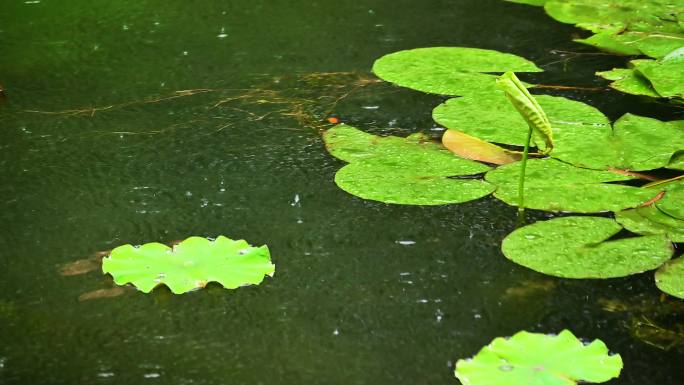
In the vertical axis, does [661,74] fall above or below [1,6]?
above

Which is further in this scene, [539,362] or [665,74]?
[665,74]

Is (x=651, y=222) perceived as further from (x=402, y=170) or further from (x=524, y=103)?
(x=402, y=170)

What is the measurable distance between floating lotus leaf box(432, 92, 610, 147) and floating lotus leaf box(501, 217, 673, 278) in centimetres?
28

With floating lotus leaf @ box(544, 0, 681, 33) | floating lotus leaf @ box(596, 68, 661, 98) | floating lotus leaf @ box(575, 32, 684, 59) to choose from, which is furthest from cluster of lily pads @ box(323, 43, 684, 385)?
floating lotus leaf @ box(544, 0, 681, 33)

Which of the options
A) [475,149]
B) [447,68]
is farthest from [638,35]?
[475,149]

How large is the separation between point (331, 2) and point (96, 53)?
2.04 feet

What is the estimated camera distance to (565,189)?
135 cm

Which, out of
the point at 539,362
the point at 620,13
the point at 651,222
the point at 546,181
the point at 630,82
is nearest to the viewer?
the point at 539,362

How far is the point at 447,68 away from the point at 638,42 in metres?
0.49

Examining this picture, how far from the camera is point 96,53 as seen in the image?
191 cm

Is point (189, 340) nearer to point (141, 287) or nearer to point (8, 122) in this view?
point (141, 287)

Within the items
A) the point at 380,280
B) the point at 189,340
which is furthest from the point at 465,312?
the point at 189,340

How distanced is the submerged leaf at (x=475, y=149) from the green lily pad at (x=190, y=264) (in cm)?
45

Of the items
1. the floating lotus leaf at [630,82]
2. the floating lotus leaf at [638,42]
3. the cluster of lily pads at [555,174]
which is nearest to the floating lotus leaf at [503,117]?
the cluster of lily pads at [555,174]
